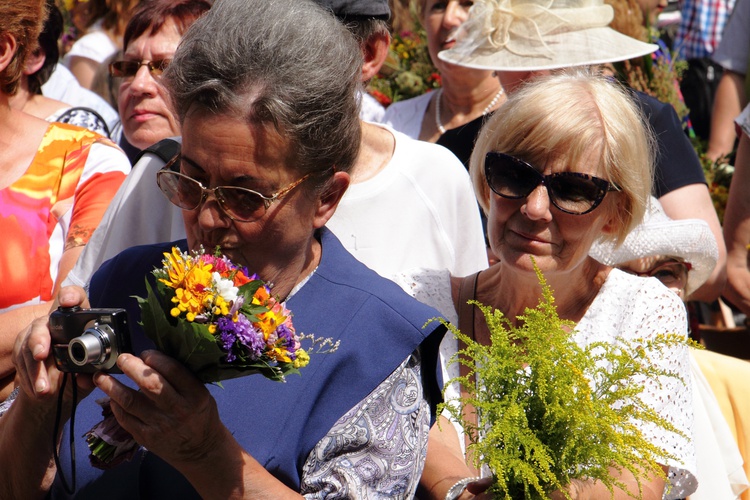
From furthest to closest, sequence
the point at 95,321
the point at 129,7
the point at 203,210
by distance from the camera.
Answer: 1. the point at 129,7
2. the point at 203,210
3. the point at 95,321

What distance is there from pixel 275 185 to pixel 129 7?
4.00m

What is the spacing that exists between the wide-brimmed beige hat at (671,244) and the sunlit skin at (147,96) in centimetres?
178

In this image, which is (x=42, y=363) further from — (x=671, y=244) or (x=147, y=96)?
(x=671, y=244)

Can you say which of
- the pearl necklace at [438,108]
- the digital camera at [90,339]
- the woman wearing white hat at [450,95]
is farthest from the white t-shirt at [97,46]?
the digital camera at [90,339]

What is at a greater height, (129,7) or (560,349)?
(560,349)

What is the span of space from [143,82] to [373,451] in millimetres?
2112

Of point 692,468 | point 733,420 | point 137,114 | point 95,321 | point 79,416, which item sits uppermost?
point 95,321

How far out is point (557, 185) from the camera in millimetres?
2836

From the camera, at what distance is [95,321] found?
6.50 ft

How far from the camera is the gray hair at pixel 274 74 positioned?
216 centimetres

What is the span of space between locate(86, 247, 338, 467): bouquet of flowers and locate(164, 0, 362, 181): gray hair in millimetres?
398

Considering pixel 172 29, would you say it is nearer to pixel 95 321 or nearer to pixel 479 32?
pixel 479 32

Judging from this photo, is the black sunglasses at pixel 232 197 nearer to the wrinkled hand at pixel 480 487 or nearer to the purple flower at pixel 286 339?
the purple flower at pixel 286 339

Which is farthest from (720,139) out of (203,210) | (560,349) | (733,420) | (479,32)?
(203,210)
